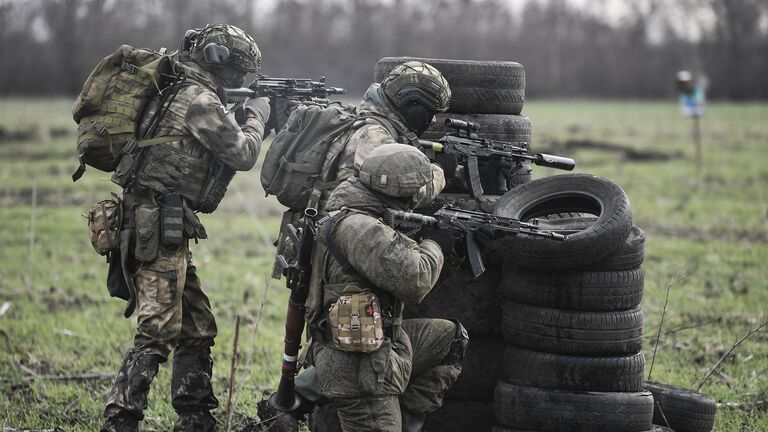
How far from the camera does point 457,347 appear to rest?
546cm

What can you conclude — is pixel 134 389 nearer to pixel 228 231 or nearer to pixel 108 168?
pixel 108 168

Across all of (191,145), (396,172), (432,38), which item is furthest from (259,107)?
(432,38)

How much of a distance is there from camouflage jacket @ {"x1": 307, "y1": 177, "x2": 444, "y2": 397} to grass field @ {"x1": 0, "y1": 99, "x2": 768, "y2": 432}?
532 millimetres

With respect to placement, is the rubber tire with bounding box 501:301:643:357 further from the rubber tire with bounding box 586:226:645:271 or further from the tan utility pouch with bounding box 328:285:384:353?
the tan utility pouch with bounding box 328:285:384:353

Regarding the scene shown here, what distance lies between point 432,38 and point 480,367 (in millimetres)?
58925

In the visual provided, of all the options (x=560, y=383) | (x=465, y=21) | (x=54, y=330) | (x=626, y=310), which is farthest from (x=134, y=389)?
(x=465, y=21)

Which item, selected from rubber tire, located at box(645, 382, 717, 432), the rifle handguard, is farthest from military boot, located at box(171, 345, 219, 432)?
rubber tire, located at box(645, 382, 717, 432)

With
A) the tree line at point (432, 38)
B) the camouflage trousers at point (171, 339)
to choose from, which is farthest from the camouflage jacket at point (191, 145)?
the tree line at point (432, 38)

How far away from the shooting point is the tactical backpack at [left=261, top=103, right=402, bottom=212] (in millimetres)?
5969

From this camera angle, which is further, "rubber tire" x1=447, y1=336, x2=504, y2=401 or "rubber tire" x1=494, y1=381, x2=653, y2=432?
"rubber tire" x1=447, y1=336, x2=504, y2=401

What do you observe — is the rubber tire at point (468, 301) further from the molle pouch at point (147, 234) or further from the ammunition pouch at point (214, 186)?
the molle pouch at point (147, 234)

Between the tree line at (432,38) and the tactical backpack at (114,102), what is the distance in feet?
92.5

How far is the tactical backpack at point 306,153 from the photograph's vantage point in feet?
19.6

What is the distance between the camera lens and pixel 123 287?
6.14 metres
